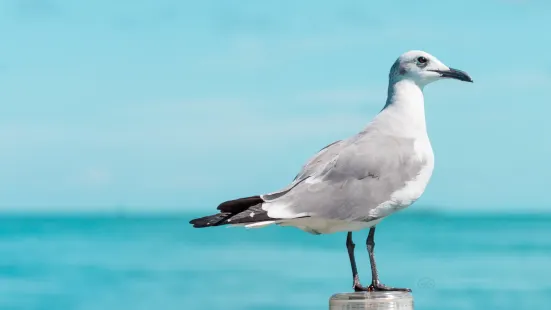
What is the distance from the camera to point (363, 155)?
7.27 m

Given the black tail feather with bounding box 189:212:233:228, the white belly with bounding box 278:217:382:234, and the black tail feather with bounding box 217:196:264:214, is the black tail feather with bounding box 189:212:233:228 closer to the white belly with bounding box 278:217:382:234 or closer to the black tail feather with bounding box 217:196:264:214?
the black tail feather with bounding box 217:196:264:214

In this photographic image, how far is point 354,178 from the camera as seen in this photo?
724 cm

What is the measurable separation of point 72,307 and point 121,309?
1818mm

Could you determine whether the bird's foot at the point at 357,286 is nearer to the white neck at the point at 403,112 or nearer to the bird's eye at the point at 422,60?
the white neck at the point at 403,112

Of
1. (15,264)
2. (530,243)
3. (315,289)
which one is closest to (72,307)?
(315,289)

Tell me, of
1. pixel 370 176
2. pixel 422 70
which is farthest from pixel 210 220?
pixel 422 70

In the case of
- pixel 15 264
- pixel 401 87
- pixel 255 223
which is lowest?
pixel 255 223

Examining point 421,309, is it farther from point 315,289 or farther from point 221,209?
point 221,209

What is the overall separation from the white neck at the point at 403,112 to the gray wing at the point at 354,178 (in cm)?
9

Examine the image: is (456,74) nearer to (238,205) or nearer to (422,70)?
(422,70)

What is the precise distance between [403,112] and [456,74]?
1.43 feet

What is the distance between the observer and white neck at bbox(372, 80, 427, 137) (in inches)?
294

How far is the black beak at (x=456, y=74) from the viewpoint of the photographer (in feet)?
24.6

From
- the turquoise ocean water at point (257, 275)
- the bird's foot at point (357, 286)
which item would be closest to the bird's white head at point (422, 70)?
the bird's foot at point (357, 286)
